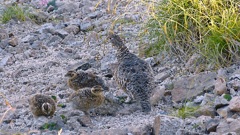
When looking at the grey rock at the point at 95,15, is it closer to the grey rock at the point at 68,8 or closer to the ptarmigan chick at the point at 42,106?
the grey rock at the point at 68,8

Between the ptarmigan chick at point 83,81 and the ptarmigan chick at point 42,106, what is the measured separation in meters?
0.94

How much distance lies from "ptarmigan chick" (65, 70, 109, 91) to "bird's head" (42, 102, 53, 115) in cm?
111

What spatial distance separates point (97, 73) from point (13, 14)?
3449 millimetres

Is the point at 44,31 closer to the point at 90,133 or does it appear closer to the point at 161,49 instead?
the point at 161,49

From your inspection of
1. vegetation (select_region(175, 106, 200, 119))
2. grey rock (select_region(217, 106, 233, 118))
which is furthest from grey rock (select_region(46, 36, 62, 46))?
grey rock (select_region(217, 106, 233, 118))

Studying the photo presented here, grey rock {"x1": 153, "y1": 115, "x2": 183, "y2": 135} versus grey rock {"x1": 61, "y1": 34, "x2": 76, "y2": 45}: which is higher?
grey rock {"x1": 61, "y1": 34, "x2": 76, "y2": 45}

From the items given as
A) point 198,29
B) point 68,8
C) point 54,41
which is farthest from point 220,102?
point 68,8

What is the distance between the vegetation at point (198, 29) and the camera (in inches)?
299

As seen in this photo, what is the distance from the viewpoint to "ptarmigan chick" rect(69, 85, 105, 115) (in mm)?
6734

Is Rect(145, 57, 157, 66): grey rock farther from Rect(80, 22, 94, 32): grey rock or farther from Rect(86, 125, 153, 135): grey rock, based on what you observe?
Rect(86, 125, 153, 135): grey rock

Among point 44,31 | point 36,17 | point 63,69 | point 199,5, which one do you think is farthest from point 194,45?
point 36,17

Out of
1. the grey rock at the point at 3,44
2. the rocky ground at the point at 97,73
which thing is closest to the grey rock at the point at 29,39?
the rocky ground at the point at 97,73

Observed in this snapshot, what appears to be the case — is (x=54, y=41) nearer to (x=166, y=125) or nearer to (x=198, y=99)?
(x=198, y=99)

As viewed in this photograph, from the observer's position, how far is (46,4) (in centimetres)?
1219
